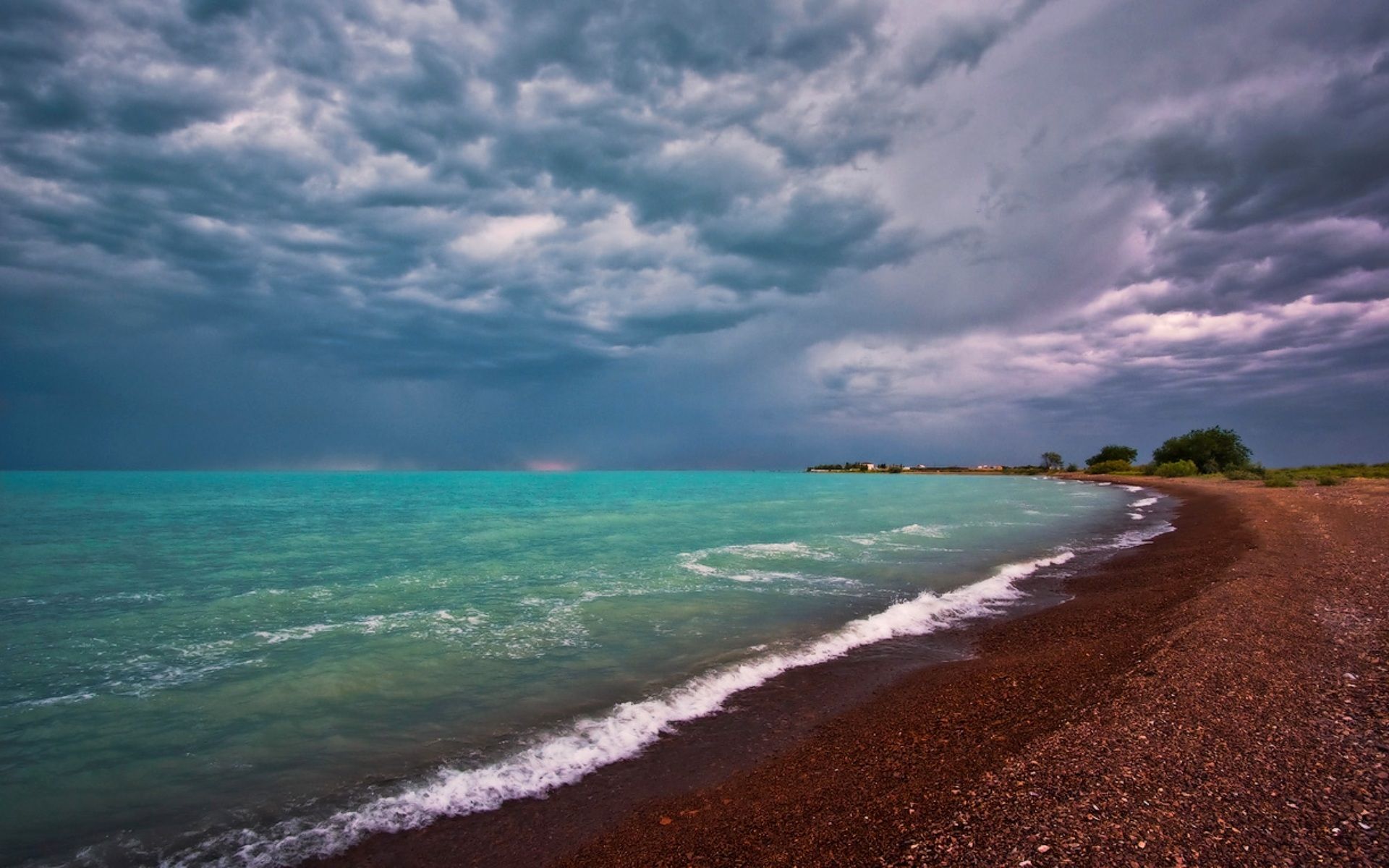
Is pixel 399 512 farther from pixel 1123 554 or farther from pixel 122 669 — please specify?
pixel 1123 554

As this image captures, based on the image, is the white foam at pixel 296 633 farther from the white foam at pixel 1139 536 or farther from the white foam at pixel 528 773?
the white foam at pixel 1139 536

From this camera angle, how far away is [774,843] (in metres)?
5.59

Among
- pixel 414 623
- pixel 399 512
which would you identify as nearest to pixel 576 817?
pixel 414 623

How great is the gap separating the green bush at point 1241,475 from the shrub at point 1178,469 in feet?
54.0

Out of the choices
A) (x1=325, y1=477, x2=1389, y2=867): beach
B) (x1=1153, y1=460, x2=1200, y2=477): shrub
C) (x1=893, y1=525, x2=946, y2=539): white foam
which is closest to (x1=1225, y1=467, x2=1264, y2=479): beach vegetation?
(x1=1153, y1=460, x2=1200, y2=477): shrub

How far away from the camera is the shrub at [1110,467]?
145 m

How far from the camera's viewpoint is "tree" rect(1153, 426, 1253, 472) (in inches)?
4013

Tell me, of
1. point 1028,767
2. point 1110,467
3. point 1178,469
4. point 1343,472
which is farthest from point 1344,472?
point 1028,767

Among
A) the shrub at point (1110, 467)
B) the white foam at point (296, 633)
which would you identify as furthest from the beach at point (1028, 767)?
the shrub at point (1110, 467)

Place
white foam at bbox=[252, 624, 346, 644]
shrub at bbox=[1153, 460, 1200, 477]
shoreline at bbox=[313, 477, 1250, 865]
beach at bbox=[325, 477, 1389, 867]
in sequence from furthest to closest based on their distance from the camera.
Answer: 1. shrub at bbox=[1153, 460, 1200, 477]
2. white foam at bbox=[252, 624, 346, 644]
3. shoreline at bbox=[313, 477, 1250, 865]
4. beach at bbox=[325, 477, 1389, 867]

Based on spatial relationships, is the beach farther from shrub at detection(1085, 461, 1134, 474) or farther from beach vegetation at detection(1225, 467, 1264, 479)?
shrub at detection(1085, 461, 1134, 474)

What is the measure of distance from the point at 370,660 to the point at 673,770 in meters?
7.68

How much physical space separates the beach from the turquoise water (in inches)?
36.9

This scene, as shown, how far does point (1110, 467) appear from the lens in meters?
152
